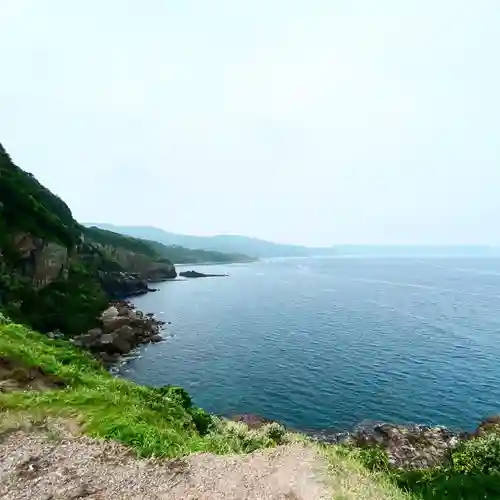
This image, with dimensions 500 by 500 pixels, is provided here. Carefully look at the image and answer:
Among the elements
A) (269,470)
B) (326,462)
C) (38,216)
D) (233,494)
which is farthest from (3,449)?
(38,216)

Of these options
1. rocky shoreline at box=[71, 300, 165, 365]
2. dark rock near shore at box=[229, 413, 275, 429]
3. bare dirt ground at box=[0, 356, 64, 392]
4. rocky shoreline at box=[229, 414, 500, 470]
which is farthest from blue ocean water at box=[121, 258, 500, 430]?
bare dirt ground at box=[0, 356, 64, 392]

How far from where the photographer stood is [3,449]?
29.2ft

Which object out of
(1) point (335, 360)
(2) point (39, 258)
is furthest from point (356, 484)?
(2) point (39, 258)

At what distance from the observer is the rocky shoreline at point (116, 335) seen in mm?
47719

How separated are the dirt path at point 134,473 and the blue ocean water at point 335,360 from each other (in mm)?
22907

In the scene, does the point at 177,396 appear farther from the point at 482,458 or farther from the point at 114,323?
the point at 114,323

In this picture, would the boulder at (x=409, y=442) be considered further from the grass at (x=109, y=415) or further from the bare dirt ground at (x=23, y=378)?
the bare dirt ground at (x=23, y=378)

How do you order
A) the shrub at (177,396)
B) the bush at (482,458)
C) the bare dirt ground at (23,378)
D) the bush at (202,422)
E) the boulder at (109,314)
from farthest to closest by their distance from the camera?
the boulder at (109,314) → the shrub at (177,396) → the bush at (202,422) → the bush at (482,458) → the bare dirt ground at (23,378)

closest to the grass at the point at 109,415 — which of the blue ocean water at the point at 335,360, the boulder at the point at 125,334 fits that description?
the blue ocean water at the point at 335,360

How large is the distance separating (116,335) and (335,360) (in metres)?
28.8

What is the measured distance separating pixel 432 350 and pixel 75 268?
183ft

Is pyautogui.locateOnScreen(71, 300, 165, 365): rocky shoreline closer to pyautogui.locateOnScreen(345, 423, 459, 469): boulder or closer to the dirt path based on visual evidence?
pyautogui.locateOnScreen(345, 423, 459, 469): boulder

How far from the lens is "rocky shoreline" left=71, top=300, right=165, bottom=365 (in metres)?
47.7

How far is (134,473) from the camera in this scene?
8.35 meters
